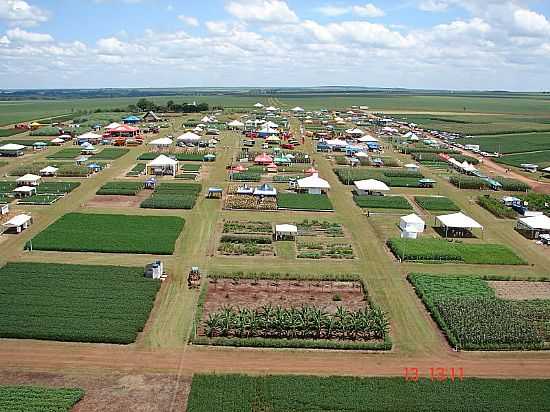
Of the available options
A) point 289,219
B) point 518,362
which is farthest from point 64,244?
point 518,362

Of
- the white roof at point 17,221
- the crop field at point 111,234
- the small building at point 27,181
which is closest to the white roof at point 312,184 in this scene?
the crop field at point 111,234

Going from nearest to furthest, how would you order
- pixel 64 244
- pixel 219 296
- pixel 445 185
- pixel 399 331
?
pixel 399 331
pixel 219 296
pixel 64 244
pixel 445 185

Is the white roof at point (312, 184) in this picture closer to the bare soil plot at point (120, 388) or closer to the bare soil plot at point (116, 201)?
the bare soil plot at point (116, 201)

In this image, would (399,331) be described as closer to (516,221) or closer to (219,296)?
(219,296)

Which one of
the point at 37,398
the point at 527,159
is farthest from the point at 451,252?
the point at 527,159

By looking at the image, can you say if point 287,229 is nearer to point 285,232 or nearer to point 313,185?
point 285,232
